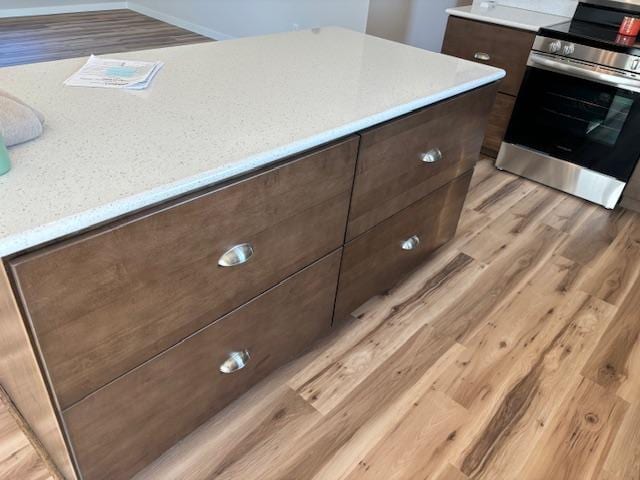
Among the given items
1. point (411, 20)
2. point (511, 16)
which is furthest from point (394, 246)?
point (411, 20)

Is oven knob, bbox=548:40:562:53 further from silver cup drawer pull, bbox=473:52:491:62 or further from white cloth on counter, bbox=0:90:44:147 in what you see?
white cloth on counter, bbox=0:90:44:147

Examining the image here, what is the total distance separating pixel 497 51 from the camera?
2.93 metres

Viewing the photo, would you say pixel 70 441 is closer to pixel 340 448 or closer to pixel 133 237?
pixel 133 237

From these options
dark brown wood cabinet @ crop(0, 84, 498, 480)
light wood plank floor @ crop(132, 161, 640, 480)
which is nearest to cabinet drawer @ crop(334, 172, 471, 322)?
dark brown wood cabinet @ crop(0, 84, 498, 480)

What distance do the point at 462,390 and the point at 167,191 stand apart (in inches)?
47.2

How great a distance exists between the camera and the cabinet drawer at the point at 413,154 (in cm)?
139

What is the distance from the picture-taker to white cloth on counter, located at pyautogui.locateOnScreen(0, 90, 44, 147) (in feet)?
2.95

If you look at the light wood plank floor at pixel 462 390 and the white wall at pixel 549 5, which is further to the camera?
the white wall at pixel 549 5

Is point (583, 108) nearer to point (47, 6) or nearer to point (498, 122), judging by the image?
point (498, 122)

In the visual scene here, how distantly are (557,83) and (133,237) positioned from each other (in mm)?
2627

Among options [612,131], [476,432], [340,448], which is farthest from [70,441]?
[612,131]

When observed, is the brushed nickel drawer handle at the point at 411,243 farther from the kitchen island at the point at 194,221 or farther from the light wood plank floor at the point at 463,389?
the light wood plank floor at the point at 463,389

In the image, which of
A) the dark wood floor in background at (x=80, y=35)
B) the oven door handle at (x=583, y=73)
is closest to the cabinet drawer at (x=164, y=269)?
the oven door handle at (x=583, y=73)

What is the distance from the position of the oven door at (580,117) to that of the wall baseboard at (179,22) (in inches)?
147
